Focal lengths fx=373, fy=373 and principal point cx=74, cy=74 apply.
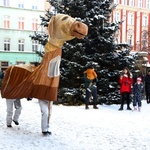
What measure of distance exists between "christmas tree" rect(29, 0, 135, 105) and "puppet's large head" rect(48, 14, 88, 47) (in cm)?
850

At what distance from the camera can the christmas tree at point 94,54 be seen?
54.4ft

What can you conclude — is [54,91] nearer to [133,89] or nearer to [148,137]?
[148,137]

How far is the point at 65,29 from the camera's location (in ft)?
25.0

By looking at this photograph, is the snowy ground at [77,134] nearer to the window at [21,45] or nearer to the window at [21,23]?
the window at [21,45]

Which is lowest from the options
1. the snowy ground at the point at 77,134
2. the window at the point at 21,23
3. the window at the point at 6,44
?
the snowy ground at the point at 77,134

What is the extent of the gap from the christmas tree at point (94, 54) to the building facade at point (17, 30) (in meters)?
28.9

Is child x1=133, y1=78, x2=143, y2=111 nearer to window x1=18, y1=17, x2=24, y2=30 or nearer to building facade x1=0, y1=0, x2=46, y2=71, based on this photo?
building facade x1=0, y1=0, x2=46, y2=71

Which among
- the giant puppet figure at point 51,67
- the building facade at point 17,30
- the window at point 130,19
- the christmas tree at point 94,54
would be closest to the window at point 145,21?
the window at point 130,19

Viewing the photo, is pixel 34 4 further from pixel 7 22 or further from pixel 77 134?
pixel 77 134

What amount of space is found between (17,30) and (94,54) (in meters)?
31.4

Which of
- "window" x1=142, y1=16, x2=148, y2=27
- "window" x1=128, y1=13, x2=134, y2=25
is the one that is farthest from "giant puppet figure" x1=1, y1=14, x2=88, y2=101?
"window" x1=142, y1=16, x2=148, y2=27

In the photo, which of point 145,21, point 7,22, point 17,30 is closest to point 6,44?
point 17,30

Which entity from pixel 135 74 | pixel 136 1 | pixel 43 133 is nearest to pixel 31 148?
pixel 43 133

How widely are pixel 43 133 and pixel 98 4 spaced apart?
10.3m
